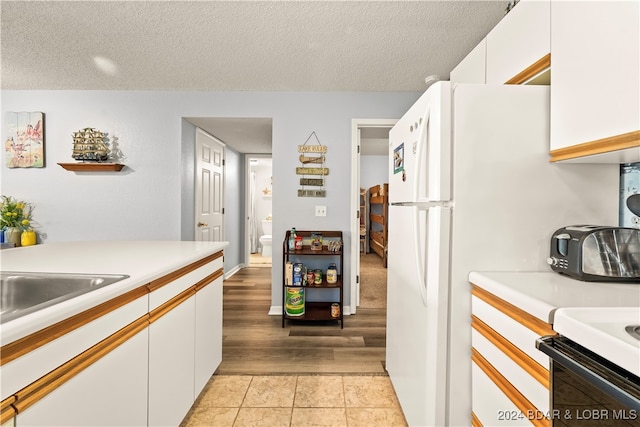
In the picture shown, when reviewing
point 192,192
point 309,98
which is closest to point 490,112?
point 309,98

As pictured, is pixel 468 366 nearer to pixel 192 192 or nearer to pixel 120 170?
pixel 192 192

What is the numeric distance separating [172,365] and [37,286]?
606 mm

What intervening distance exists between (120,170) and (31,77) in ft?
3.61

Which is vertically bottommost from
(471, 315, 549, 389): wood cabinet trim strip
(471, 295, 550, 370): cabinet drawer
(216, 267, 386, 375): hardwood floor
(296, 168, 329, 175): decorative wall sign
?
(216, 267, 386, 375): hardwood floor

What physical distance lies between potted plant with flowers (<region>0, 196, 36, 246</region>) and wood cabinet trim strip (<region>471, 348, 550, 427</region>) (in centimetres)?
412

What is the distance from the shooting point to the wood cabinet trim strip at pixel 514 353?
2.80 ft

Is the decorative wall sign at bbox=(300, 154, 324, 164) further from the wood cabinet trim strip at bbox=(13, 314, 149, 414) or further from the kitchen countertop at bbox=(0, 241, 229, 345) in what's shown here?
the wood cabinet trim strip at bbox=(13, 314, 149, 414)

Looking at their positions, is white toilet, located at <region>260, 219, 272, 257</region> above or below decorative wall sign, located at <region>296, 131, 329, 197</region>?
below

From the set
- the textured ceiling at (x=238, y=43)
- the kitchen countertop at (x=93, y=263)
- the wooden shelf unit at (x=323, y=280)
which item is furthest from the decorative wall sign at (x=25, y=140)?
the wooden shelf unit at (x=323, y=280)

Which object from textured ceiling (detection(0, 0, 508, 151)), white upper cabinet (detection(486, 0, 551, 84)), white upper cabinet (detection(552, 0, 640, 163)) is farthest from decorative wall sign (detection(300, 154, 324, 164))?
white upper cabinet (detection(552, 0, 640, 163))

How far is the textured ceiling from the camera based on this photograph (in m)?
1.91

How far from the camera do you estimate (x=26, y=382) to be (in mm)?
685

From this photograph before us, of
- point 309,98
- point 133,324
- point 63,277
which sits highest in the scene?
point 309,98

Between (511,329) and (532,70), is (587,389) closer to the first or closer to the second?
(511,329)
